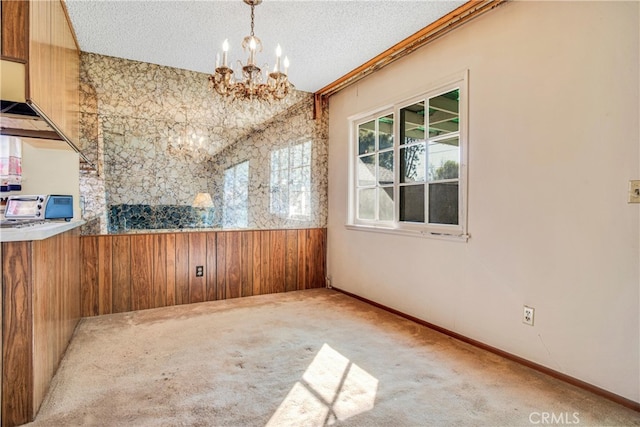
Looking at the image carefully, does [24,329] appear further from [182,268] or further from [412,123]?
[412,123]

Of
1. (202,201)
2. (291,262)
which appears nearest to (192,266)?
(202,201)

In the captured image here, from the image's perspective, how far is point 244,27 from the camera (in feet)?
9.23

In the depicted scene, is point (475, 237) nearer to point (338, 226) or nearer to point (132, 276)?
point (338, 226)

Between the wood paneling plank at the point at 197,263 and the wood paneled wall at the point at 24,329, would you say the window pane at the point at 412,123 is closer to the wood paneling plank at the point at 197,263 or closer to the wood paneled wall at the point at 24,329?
the wood paneling plank at the point at 197,263

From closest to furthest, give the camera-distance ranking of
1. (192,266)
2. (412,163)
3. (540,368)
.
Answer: (540,368) → (412,163) → (192,266)

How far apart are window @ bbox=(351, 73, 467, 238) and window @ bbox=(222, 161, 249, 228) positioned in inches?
51.1

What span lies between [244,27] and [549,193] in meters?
2.59

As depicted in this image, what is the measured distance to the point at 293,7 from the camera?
8.30 feet

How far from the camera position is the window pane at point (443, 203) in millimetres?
2840

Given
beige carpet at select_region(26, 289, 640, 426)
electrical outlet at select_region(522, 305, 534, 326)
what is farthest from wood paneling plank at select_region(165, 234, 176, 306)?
electrical outlet at select_region(522, 305, 534, 326)

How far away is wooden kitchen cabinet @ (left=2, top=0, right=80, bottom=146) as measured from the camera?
1.70 meters

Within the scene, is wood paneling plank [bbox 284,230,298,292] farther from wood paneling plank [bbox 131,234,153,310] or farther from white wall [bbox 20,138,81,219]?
white wall [bbox 20,138,81,219]

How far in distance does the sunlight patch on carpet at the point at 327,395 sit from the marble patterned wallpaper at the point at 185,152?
2278 millimetres

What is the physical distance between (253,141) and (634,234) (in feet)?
11.6
